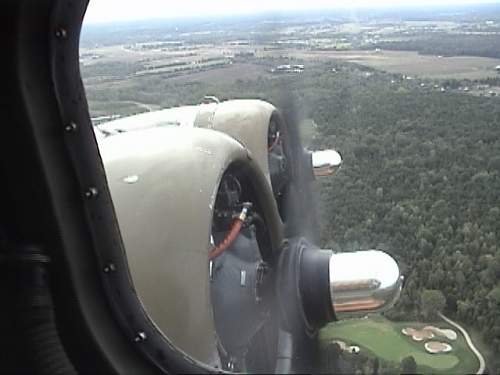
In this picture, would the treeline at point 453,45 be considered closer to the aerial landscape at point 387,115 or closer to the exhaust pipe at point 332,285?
the aerial landscape at point 387,115

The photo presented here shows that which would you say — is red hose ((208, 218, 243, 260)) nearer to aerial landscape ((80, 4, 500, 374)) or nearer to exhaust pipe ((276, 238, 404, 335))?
exhaust pipe ((276, 238, 404, 335))

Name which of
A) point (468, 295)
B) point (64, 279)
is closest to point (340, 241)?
point (468, 295)

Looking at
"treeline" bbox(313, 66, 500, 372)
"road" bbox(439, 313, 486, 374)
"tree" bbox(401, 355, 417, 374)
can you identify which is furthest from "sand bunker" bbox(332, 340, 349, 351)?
"tree" bbox(401, 355, 417, 374)

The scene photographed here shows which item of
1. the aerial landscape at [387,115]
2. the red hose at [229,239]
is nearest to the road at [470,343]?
the aerial landscape at [387,115]

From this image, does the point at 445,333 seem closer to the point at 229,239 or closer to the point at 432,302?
the point at 432,302

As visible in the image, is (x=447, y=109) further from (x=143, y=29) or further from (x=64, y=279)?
(x=64, y=279)
